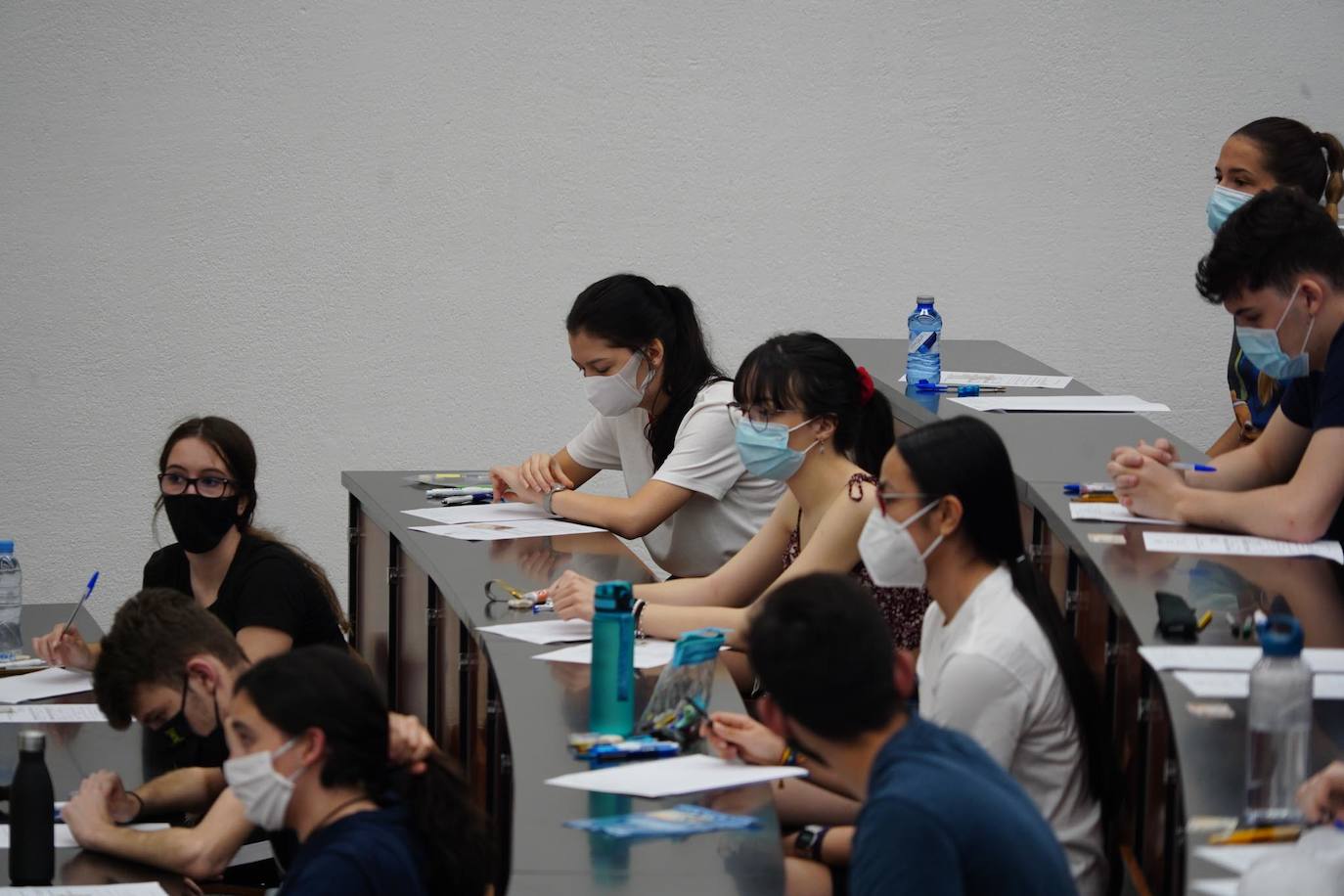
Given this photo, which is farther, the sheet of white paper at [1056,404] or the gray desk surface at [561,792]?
the sheet of white paper at [1056,404]

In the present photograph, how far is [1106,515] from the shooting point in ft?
9.59

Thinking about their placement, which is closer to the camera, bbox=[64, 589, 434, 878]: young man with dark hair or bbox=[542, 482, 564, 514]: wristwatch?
bbox=[64, 589, 434, 878]: young man with dark hair

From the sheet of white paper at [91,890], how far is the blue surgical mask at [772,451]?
4.45 feet

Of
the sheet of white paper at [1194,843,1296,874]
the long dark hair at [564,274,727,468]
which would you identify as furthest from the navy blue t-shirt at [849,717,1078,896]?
the long dark hair at [564,274,727,468]

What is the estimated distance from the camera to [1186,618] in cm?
225

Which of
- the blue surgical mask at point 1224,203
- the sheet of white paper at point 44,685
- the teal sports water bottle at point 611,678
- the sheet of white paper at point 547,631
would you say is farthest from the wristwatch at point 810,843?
the blue surgical mask at point 1224,203

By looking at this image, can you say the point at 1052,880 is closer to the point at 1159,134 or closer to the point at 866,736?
the point at 866,736

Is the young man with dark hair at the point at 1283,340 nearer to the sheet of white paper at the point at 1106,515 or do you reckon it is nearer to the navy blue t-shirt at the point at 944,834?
the sheet of white paper at the point at 1106,515

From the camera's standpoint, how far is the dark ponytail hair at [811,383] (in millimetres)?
3252

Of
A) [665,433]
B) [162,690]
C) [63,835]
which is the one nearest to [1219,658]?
[162,690]

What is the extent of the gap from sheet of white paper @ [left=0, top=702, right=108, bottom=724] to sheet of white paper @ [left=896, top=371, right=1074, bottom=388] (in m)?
2.01

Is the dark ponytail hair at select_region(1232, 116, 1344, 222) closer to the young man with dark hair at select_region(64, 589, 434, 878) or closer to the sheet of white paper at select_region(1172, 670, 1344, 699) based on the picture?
the sheet of white paper at select_region(1172, 670, 1344, 699)

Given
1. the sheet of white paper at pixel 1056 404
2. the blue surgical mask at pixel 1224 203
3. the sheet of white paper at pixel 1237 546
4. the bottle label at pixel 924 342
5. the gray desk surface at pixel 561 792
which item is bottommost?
the gray desk surface at pixel 561 792

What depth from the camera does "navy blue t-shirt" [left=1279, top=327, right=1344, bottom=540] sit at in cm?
267
